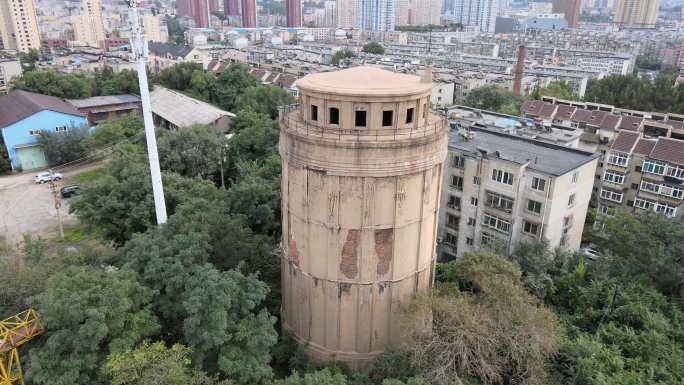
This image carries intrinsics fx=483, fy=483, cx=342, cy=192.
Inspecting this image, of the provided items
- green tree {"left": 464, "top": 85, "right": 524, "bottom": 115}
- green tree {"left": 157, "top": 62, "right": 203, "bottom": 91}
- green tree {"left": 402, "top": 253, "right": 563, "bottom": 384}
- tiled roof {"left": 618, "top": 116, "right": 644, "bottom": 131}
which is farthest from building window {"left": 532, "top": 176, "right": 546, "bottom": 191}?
green tree {"left": 157, "top": 62, "right": 203, "bottom": 91}

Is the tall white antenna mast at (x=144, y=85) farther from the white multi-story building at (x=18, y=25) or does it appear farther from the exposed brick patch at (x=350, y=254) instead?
the white multi-story building at (x=18, y=25)

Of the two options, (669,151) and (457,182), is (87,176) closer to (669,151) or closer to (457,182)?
(457,182)

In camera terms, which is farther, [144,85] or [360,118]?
[144,85]

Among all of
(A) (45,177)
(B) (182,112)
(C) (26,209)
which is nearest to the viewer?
(C) (26,209)

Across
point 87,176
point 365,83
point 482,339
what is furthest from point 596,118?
point 87,176

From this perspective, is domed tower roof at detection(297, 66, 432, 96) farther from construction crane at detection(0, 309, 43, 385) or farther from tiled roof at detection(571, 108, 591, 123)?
tiled roof at detection(571, 108, 591, 123)

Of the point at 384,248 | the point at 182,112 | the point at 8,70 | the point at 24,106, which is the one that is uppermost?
the point at 384,248
